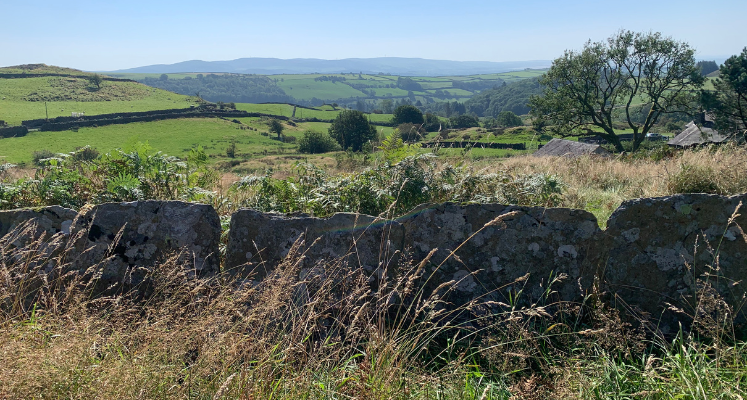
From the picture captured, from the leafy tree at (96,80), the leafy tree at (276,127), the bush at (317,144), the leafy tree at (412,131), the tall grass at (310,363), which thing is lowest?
the bush at (317,144)

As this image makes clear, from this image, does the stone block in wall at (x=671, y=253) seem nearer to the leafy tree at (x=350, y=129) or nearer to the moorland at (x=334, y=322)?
the moorland at (x=334, y=322)

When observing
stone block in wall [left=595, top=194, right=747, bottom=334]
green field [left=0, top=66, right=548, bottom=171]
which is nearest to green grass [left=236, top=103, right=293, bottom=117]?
green field [left=0, top=66, right=548, bottom=171]

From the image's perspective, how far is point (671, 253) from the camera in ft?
11.8

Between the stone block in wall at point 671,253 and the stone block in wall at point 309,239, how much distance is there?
183 centimetres

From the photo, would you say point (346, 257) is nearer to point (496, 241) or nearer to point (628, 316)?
point (496, 241)

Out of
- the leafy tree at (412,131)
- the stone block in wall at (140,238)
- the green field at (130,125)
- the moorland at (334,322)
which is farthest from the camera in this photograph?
the green field at (130,125)

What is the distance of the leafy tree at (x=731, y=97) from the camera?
32500 millimetres

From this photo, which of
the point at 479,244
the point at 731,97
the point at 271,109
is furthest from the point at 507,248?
the point at 271,109

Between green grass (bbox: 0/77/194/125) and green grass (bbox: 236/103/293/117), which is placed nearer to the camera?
green grass (bbox: 0/77/194/125)

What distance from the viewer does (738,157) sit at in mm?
8203

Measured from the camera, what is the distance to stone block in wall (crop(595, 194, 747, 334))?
3.56 metres

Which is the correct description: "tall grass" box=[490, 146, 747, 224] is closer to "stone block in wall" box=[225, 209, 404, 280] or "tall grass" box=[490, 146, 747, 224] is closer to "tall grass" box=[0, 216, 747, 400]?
"stone block in wall" box=[225, 209, 404, 280]

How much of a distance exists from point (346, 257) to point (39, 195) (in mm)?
3937

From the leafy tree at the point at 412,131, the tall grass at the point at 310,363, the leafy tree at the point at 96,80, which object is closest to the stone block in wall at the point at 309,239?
the tall grass at the point at 310,363
